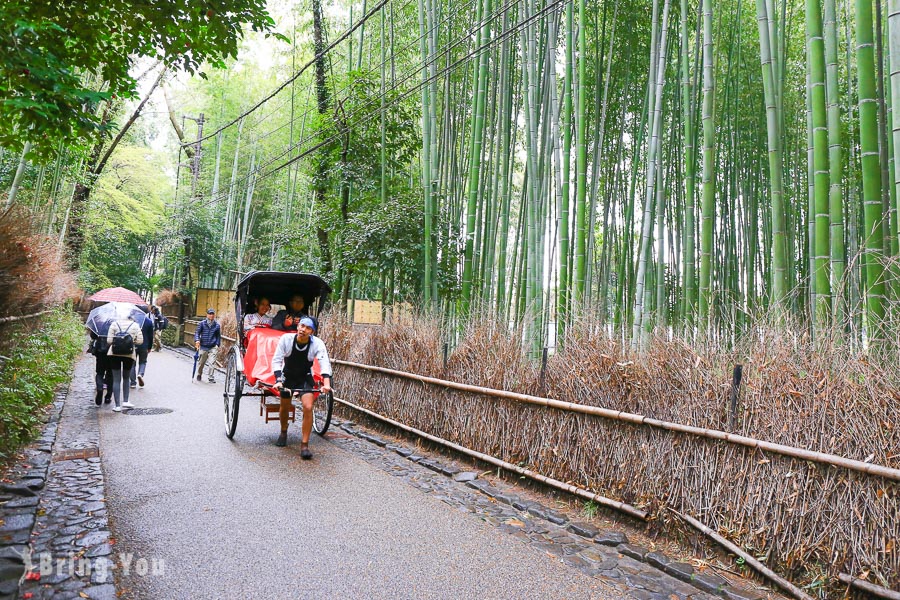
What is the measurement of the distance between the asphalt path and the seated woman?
6.27 feet

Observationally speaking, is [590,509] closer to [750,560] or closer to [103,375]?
[750,560]

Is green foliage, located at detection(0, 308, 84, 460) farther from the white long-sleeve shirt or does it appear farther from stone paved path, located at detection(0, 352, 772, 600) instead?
the white long-sleeve shirt

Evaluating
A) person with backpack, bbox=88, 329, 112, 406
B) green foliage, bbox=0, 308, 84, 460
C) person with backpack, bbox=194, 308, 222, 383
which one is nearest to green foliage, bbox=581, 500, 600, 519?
green foliage, bbox=0, 308, 84, 460

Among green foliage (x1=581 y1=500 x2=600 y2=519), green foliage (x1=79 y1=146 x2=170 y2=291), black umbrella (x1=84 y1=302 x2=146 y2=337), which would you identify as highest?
green foliage (x1=79 y1=146 x2=170 y2=291)

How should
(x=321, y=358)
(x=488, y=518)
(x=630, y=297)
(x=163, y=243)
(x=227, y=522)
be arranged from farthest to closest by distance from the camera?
(x=163, y=243) < (x=630, y=297) < (x=321, y=358) < (x=488, y=518) < (x=227, y=522)

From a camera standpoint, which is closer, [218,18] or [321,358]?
[218,18]

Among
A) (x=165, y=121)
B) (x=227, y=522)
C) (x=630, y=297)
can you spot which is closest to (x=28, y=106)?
(x=227, y=522)

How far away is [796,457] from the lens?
8.26 feet

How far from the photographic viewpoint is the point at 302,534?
304 cm

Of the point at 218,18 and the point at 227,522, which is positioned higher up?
the point at 218,18

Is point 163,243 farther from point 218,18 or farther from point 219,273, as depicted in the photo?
point 218,18

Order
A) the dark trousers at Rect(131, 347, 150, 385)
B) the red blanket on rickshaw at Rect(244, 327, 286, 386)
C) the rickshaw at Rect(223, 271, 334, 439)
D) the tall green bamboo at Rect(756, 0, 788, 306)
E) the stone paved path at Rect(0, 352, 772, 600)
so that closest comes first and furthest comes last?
the stone paved path at Rect(0, 352, 772, 600) < the tall green bamboo at Rect(756, 0, 788, 306) < the rickshaw at Rect(223, 271, 334, 439) < the red blanket on rickshaw at Rect(244, 327, 286, 386) < the dark trousers at Rect(131, 347, 150, 385)

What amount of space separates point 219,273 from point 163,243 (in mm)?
1856

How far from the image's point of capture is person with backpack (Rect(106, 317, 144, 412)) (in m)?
6.20
